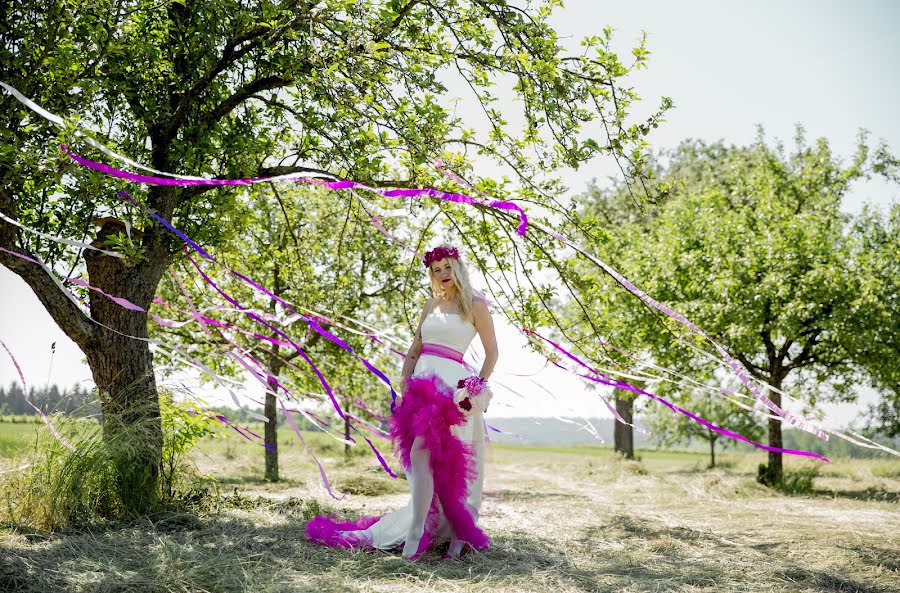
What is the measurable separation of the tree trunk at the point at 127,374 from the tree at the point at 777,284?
273 inches

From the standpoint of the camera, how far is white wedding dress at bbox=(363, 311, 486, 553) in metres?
4.21

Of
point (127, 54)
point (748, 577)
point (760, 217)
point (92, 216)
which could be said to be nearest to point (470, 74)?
point (127, 54)

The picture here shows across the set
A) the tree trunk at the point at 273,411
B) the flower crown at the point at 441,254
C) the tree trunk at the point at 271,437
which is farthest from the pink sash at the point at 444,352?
the tree trunk at the point at 271,437

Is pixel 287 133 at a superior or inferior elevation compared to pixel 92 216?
superior

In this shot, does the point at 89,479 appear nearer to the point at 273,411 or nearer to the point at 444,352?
the point at 444,352

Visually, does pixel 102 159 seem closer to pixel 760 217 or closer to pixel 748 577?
pixel 748 577

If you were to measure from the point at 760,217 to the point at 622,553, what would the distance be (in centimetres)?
958

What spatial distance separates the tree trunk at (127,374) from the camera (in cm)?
494

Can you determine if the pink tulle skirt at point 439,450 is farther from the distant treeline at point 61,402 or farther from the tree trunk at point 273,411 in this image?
the tree trunk at point 273,411

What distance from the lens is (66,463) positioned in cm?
466

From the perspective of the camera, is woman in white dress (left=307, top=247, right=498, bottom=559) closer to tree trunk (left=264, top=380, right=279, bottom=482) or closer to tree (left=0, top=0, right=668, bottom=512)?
tree (left=0, top=0, right=668, bottom=512)

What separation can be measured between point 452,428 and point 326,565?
1037 millimetres

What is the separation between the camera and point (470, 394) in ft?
13.5

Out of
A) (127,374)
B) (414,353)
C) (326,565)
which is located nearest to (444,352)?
(414,353)
